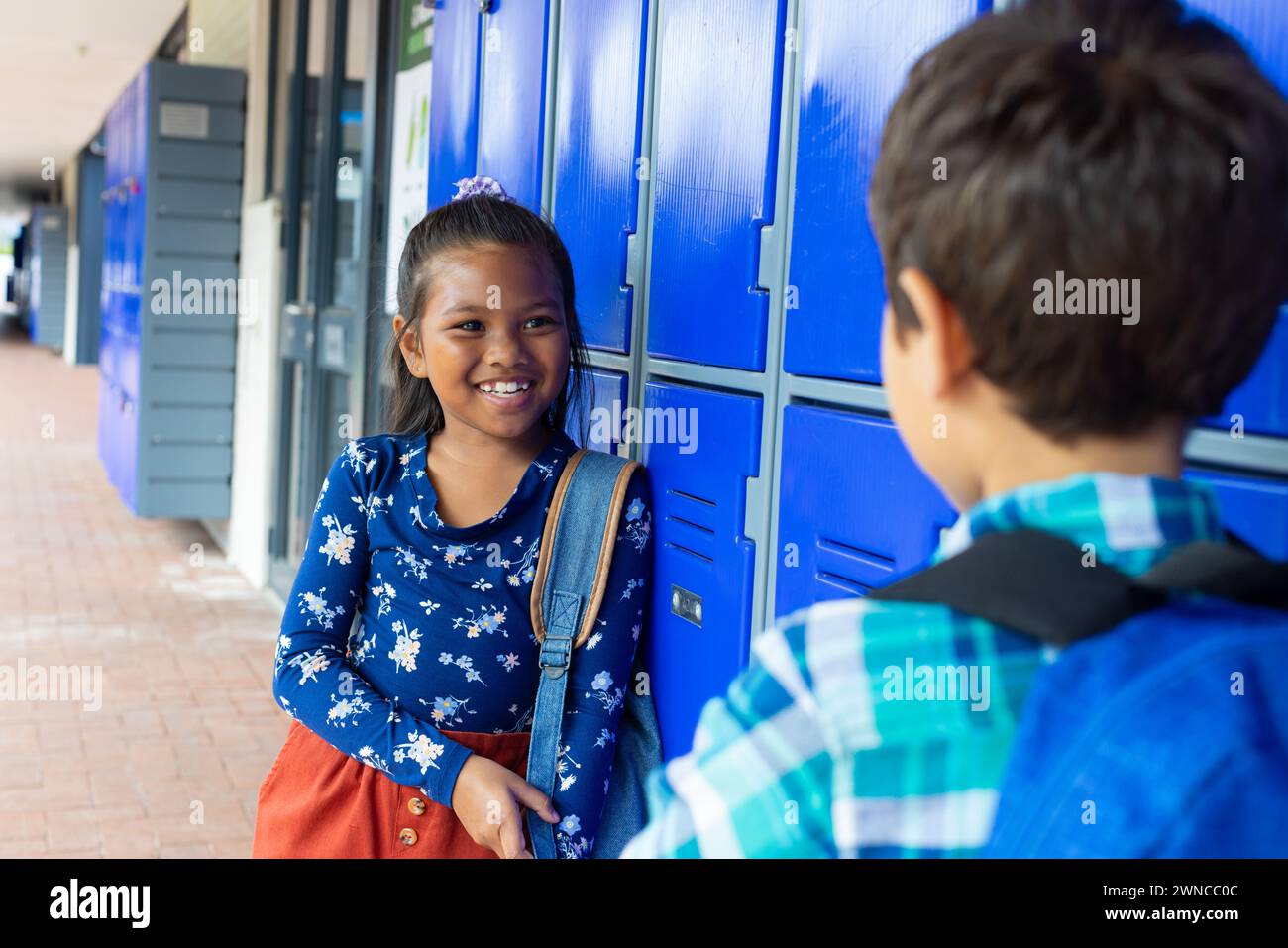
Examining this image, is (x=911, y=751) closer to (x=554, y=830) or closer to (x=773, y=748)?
(x=773, y=748)

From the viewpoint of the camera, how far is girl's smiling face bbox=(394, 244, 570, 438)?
1.79m

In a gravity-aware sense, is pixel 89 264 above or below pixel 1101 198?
above

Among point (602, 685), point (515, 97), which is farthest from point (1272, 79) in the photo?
point (515, 97)

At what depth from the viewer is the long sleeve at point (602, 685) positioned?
5.60ft

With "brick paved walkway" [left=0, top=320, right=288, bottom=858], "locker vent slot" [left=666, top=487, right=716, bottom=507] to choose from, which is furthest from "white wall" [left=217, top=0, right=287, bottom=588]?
"locker vent slot" [left=666, top=487, right=716, bottom=507]

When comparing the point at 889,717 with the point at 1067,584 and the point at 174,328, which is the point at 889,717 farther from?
the point at 174,328

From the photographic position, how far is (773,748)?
2.25ft

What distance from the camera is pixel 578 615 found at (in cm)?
177

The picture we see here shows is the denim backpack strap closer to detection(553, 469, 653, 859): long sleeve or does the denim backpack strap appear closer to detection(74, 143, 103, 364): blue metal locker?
detection(553, 469, 653, 859): long sleeve

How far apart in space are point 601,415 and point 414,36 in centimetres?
262

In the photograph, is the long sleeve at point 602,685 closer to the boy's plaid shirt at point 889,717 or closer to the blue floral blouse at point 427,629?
the blue floral blouse at point 427,629

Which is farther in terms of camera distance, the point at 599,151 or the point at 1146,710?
the point at 599,151

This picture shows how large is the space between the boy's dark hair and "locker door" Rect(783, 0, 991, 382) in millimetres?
674
